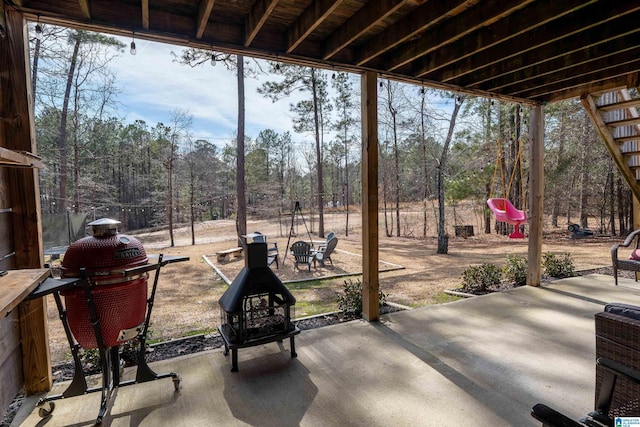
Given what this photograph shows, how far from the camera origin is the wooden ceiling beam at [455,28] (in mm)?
2107

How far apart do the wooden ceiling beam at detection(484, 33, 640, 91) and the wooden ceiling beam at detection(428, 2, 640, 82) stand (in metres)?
0.11

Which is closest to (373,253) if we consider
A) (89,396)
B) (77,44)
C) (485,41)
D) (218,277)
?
(485,41)

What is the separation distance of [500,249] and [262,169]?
16.7 m

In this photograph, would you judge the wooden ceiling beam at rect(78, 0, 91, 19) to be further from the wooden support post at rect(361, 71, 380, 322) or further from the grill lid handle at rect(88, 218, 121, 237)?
the wooden support post at rect(361, 71, 380, 322)

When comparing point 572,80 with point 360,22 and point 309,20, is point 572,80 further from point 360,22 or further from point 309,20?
point 309,20

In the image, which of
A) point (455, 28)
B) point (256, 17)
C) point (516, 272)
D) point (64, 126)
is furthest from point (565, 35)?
point (64, 126)

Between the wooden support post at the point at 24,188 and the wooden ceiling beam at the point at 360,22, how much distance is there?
212 centimetres

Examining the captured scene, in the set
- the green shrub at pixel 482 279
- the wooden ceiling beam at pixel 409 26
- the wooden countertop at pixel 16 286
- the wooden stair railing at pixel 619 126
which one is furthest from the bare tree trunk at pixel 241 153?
the wooden stair railing at pixel 619 126

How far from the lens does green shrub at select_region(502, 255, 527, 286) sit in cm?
452

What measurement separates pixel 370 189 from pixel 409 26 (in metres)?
1.41

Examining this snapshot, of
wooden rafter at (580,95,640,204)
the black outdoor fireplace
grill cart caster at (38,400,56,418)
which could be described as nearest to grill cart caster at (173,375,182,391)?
the black outdoor fireplace

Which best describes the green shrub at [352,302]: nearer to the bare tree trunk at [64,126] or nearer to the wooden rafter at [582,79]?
the wooden rafter at [582,79]

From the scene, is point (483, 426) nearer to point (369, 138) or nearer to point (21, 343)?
point (369, 138)

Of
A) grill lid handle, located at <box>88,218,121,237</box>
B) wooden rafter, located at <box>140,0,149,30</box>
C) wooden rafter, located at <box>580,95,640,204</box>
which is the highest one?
A: wooden rafter, located at <box>140,0,149,30</box>
